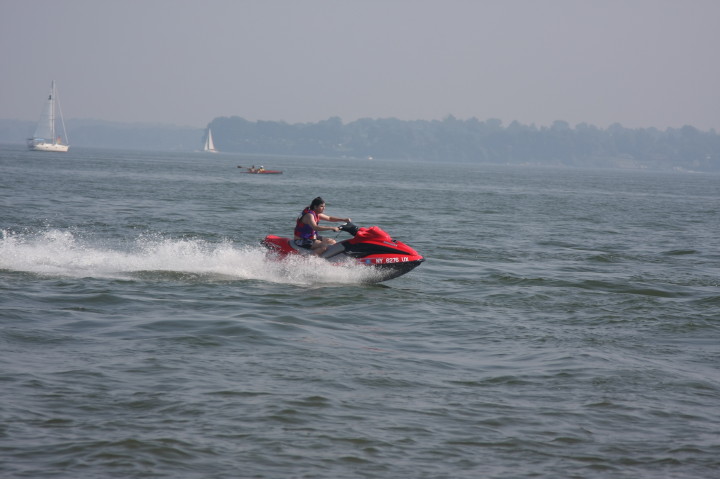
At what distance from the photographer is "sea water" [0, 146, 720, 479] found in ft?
23.1

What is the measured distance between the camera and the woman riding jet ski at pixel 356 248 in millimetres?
15125

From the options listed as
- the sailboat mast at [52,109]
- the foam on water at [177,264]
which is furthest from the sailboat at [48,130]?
the foam on water at [177,264]

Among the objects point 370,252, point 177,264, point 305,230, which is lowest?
point 177,264

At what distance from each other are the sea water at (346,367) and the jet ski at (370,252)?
9.8 inches

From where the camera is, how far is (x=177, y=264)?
54.0ft

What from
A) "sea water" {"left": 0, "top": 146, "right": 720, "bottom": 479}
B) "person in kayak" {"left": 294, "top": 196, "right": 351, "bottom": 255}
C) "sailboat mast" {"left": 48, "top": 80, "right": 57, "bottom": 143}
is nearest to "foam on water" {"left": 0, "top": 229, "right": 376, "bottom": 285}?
"sea water" {"left": 0, "top": 146, "right": 720, "bottom": 479}

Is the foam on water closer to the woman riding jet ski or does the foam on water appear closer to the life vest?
the woman riding jet ski

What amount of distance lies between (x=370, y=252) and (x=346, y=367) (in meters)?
5.65

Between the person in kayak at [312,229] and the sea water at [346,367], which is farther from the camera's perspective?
the person in kayak at [312,229]

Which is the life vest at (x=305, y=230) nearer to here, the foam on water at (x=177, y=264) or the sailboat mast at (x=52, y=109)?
the foam on water at (x=177, y=264)

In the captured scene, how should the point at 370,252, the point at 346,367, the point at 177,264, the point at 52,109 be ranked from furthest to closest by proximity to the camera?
the point at 52,109
the point at 177,264
the point at 370,252
the point at 346,367

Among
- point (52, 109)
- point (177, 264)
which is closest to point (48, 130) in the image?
point (52, 109)

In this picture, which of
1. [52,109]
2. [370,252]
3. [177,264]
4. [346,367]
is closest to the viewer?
[346,367]

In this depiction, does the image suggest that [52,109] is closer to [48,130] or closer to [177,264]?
[48,130]
